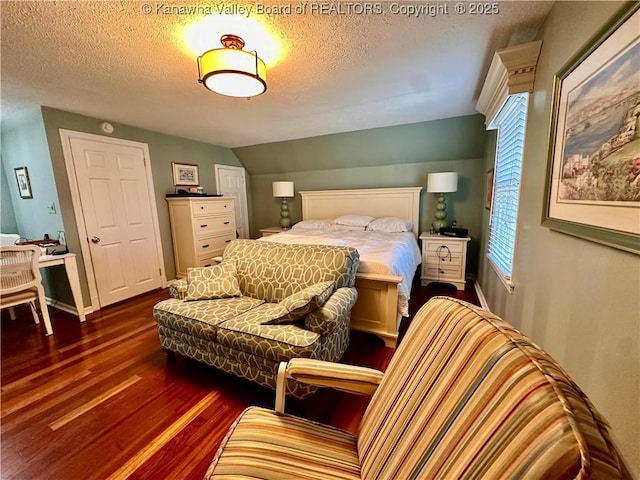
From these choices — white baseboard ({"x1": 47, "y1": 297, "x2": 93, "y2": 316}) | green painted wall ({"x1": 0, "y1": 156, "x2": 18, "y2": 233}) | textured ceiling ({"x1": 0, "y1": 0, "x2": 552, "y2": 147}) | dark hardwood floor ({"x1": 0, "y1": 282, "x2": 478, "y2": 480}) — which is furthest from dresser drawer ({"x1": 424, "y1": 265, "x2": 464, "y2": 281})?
green painted wall ({"x1": 0, "y1": 156, "x2": 18, "y2": 233})

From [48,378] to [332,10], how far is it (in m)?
3.14

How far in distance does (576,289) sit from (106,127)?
4.40 meters

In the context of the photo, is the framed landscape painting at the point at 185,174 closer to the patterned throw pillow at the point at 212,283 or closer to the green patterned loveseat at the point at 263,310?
the green patterned loveseat at the point at 263,310

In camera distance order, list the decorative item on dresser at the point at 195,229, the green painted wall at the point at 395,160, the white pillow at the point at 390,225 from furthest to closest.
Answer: the decorative item on dresser at the point at 195,229, the white pillow at the point at 390,225, the green painted wall at the point at 395,160

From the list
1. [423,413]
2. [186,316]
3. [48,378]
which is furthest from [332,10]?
[48,378]

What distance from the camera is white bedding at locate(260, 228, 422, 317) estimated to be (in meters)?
2.19

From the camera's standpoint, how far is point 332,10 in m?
1.37

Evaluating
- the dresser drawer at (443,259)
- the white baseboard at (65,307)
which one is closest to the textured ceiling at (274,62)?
the dresser drawer at (443,259)

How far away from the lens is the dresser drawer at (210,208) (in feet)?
12.3

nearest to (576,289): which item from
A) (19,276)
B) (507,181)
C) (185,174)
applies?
(507,181)

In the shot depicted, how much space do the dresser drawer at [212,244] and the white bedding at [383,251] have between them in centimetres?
138

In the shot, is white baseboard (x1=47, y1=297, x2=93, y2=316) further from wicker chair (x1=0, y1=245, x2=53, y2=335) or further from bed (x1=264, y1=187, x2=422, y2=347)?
bed (x1=264, y1=187, x2=422, y2=347)

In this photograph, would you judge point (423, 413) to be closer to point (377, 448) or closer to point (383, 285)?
point (377, 448)

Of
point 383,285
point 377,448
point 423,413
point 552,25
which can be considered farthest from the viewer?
point 383,285
